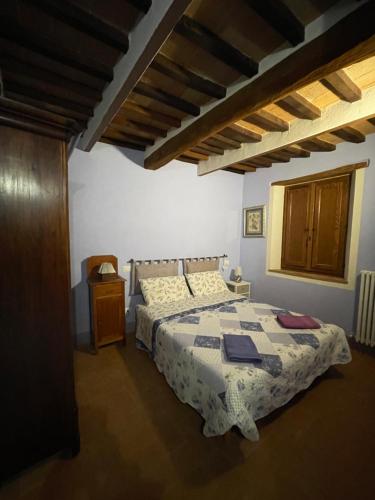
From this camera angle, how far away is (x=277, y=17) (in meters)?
1.03

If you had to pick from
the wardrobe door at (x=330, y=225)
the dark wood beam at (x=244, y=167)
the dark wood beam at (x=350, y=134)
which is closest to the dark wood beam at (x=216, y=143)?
the dark wood beam at (x=244, y=167)

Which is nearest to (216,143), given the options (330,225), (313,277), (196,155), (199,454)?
(196,155)

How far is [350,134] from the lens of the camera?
2.27 m

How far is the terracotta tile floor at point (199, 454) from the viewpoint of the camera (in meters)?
1.11

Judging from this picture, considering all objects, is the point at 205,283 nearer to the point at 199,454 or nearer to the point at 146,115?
the point at 199,454

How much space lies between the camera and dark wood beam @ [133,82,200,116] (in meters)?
1.50

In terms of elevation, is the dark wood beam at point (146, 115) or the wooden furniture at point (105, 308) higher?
the dark wood beam at point (146, 115)

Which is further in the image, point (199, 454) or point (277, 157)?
point (277, 157)

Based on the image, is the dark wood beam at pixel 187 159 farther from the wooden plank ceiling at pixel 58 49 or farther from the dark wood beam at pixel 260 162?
the wooden plank ceiling at pixel 58 49

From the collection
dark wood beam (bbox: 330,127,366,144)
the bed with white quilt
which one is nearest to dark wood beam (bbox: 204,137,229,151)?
dark wood beam (bbox: 330,127,366,144)

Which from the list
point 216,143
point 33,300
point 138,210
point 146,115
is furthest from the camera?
point 138,210

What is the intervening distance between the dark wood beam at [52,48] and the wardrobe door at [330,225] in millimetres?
3024

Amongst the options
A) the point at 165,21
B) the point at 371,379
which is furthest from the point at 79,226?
the point at 371,379

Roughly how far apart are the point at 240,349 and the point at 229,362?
0.14 m
